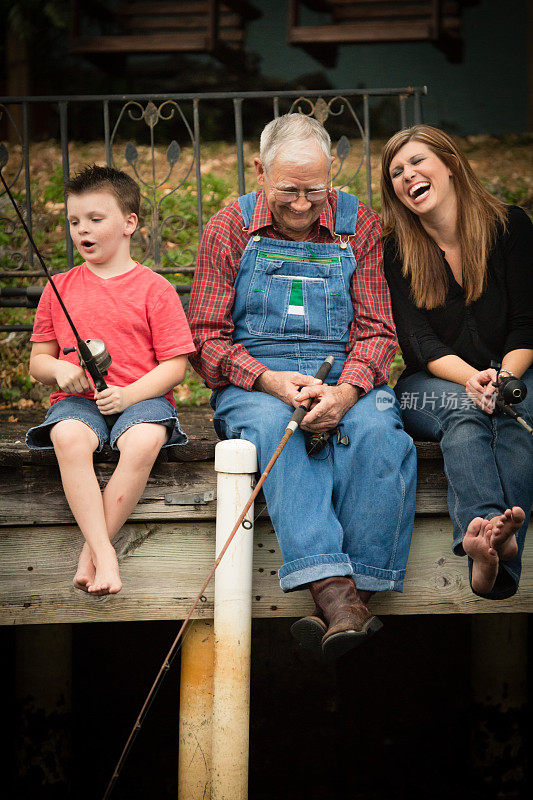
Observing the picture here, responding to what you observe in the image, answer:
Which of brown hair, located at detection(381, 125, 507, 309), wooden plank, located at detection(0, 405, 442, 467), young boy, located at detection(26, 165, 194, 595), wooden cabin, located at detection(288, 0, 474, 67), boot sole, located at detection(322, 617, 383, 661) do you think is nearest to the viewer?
boot sole, located at detection(322, 617, 383, 661)

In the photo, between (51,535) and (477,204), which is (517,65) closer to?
(477,204)

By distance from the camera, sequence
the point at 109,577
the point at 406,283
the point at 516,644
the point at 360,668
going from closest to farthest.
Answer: the point at 109,577, the point at 406,283, the point at 516,644, the point at 360,668

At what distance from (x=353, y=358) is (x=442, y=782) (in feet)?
8.31

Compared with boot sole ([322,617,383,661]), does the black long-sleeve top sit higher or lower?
higher

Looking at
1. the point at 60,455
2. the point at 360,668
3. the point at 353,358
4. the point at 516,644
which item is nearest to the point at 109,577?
the point at 60,455

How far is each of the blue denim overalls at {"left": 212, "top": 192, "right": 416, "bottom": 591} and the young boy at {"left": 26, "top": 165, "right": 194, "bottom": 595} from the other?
0.25m

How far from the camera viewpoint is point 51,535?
2615 mm

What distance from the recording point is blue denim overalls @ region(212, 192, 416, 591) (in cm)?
240

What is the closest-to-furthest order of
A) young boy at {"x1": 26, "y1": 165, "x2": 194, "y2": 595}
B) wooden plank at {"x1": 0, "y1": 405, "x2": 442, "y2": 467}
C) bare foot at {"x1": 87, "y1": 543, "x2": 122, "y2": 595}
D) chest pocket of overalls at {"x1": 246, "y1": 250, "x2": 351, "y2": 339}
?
bare foot at {"x1": 87, "y1": 543, "x2": 122, "y2": 595}
young boy at {"x1": 26, "y1": 165, "x2": 194, "y2": 595}
wooden plank at {"x1": 0, "y1": 405, "x2": 442, "y2": 467}
chest pocket of overalls at {"x1": 246, "y1": 250, "x2": 351, "y2": 339}

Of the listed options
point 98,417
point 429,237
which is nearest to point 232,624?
point 98,417

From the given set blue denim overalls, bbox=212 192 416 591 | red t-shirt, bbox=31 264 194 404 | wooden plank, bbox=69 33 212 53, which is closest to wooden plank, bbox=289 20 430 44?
wooden plank, bbox=69 33 212 53

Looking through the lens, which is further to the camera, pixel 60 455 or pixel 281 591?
pixel 281 591

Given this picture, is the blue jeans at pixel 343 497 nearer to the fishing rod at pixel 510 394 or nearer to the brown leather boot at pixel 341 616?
the brown leather boot at pixel 341 616

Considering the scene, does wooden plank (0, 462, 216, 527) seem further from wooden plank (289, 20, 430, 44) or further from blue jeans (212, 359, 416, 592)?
wooden plank (289, 20, 430, 44)
